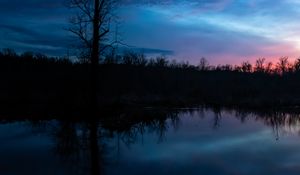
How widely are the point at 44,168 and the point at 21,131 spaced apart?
8.66 metres

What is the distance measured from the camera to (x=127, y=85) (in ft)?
202

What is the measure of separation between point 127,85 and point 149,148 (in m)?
46.1

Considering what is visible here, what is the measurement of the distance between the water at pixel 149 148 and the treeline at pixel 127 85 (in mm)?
7148

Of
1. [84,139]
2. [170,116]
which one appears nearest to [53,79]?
[170,116]

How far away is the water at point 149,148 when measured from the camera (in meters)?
12.0

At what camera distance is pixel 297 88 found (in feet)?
195

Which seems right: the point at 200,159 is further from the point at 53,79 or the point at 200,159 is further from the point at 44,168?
the point at 53,79

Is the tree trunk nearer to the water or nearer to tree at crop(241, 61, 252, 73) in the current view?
the water

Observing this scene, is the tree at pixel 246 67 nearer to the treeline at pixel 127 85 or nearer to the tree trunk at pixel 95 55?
the treeline at pixel 127 85

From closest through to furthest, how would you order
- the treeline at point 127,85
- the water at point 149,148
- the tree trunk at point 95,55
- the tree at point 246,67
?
the water at point 149,148
the tree trunk at point 95,55
the treeline at point 127,85
the tree at point 246,67

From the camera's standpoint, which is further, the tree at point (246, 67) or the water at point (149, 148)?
the tree at point (246, 67)

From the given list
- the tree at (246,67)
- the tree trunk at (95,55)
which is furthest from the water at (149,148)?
the tree at (246,67)

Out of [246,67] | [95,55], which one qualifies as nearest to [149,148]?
[95,55]

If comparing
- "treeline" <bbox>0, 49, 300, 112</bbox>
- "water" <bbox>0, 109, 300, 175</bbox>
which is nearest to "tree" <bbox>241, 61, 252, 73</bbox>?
"treeline" <bbox>0, 49, 300, 112</bbox>
